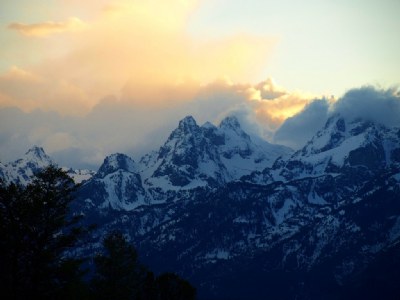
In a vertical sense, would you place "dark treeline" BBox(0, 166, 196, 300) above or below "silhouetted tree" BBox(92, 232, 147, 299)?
below

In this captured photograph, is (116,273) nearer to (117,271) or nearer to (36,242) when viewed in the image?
(117,271)

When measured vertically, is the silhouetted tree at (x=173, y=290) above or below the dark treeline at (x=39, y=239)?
above

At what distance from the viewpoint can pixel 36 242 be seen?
50969 millimetres

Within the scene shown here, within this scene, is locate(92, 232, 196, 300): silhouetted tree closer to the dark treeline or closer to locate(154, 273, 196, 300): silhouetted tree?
locate(154, 273, 196, 300): silhouetted tree

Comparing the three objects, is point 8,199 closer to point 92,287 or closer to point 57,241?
point 57,241

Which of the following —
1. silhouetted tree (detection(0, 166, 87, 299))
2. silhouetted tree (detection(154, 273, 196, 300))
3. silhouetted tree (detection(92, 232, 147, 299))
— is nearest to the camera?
silhouetted tree (detection(0, 166, 87, 299))

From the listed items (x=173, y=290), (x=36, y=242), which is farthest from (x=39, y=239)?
(x=173, y=290)

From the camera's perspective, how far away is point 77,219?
5438 cm

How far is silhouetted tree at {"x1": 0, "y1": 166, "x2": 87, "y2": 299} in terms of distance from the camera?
49406 mm

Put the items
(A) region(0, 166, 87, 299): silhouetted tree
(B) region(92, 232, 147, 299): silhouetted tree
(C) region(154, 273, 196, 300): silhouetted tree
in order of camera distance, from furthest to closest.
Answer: (C) region(154, 273, 196, 300): silhouetted tree, (B) region(92, 232, 147, 299): silhouetted tree, (A) region(0, 166, 87, 299): silhouetted tree

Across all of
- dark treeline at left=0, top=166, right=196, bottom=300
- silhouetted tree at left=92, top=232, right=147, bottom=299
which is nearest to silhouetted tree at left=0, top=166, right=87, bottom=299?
dark treeline at left=0, top=166, right=196, bottom=300

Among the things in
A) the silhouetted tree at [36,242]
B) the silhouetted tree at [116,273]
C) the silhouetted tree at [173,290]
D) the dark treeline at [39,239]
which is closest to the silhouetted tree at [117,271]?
the silhouetted tree at [116,273]

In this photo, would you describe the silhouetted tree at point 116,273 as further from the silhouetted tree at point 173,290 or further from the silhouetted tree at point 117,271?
the silhouetted tree at point 173,290

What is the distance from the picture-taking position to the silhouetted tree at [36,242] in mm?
49406
